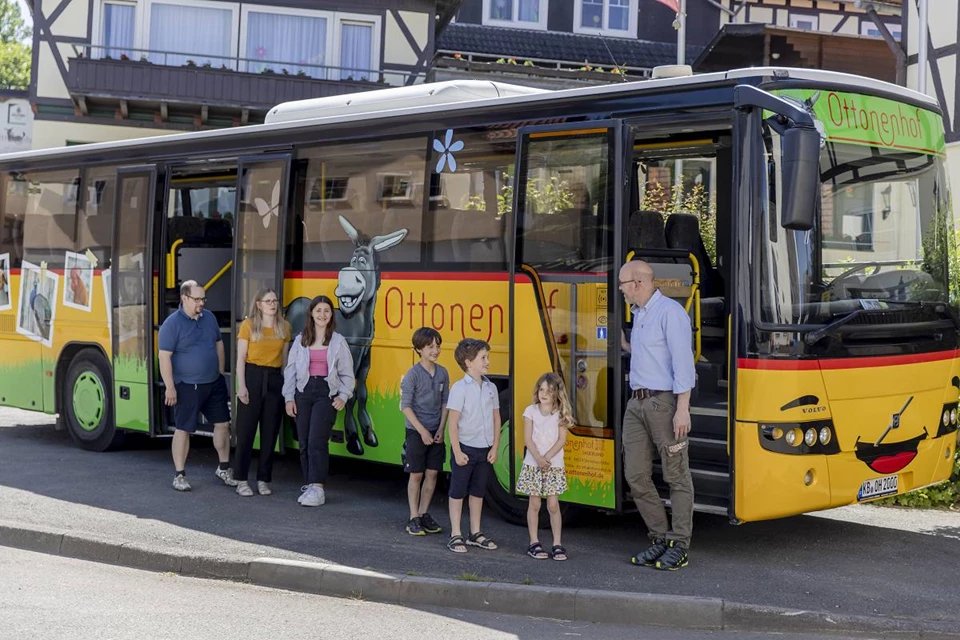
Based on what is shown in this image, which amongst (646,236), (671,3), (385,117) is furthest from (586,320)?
(671,3)

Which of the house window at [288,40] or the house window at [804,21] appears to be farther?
the house window at [804,21]

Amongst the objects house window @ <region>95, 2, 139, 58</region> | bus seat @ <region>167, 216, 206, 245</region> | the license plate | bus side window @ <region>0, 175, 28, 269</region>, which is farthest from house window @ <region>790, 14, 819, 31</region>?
the license plate

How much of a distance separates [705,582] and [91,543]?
4278 millimetres

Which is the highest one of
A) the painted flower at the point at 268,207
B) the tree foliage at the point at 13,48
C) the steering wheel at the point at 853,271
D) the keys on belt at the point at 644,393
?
the tree foliage at the point at 13,48

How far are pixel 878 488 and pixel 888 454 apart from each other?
0.24m

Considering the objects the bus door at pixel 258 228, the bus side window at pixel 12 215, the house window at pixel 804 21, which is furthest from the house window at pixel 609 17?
the bus door at pixel 258 228

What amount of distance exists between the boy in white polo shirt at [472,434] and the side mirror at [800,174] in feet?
7.54

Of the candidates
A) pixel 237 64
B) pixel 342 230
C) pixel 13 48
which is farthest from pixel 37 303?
pixel 13 48

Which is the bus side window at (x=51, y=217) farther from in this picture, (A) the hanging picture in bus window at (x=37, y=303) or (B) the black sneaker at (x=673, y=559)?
(B) the black sneaker at (x=673, y=559)

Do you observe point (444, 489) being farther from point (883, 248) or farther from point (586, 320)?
point (883, 248)

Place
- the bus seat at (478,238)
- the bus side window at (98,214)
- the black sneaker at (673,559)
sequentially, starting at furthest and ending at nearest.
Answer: the bus side window at (98,214)
the bus seat at (478,238)
the black sneaker at (673,559)

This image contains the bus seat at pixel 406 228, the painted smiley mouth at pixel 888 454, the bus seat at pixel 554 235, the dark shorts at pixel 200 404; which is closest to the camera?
the painted smiley mouth at pixel 888 454

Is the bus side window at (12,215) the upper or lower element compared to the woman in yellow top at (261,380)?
upper

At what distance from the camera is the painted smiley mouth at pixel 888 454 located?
27.0 feet
